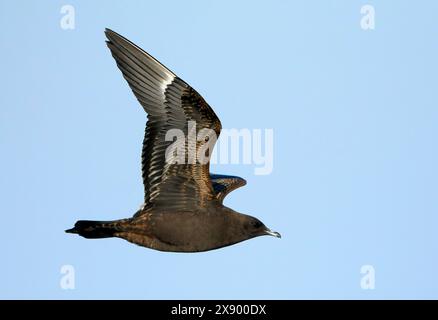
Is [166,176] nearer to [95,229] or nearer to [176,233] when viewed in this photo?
A: [176,233]

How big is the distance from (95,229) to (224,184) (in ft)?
9.85

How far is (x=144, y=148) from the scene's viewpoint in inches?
651

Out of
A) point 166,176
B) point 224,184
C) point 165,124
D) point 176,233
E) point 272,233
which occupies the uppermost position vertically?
point 165,124

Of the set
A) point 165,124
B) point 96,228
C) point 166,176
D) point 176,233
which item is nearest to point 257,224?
point 176,233

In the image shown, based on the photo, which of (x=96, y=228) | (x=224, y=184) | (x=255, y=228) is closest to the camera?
(x=96, y=228)

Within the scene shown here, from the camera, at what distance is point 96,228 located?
1631cm

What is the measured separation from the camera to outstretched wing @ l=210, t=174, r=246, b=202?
18.3m

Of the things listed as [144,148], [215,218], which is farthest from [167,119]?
[215,218]

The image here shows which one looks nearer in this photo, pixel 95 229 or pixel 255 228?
pixel 95 229

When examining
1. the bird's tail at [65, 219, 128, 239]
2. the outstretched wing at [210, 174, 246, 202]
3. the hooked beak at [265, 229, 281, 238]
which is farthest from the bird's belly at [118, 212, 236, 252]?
the outstretched wing at [210, 174, 246, 202]

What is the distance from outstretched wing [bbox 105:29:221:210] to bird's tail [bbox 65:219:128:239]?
1.92 feet

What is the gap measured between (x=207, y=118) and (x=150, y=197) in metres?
1.48

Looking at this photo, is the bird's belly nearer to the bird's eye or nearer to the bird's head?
the bird's head

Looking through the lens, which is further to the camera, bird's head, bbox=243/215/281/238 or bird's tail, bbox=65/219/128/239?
bird's head, bbox=243/215/281/238
